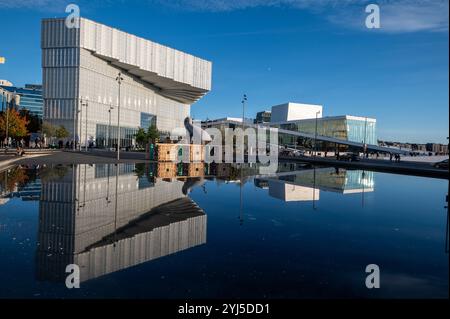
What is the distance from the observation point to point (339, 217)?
34.7 feet

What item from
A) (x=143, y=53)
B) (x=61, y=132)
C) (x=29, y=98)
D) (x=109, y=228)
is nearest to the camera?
(x=109, y=228)

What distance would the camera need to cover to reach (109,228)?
823cm

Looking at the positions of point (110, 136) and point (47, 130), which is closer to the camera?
point (47, 130)

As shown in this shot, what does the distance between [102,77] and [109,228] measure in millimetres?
77916

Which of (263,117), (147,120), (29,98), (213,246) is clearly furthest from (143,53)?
(263,117)

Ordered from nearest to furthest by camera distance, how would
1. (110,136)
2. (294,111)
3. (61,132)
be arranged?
(61,132), (110,136), (294,111)

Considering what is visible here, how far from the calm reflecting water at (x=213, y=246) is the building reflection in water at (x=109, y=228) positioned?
27 millimetres

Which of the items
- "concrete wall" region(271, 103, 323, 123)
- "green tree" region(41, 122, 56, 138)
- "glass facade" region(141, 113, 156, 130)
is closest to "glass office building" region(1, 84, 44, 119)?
"glass facade" region(141, 113, 156, 130)

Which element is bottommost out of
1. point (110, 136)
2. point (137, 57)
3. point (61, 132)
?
point (61, 132)

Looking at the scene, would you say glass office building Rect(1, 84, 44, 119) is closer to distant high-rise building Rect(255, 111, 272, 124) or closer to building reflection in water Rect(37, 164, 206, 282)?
distant high-rise building Rect(255, 111, 272, 124)

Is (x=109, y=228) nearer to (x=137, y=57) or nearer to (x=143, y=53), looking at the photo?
(x=137, y=57)

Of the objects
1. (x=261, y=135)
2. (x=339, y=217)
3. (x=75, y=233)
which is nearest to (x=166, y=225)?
(x=75, y=233)

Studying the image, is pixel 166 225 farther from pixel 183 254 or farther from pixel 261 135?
pixel 261 135
